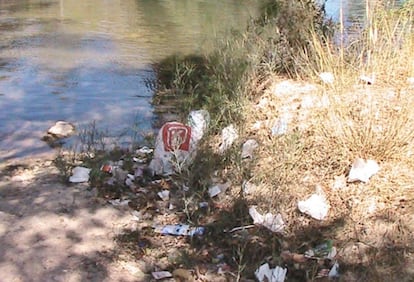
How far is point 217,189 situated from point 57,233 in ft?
3.43

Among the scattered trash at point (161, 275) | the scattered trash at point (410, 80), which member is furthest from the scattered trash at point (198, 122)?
the scattered trash at point (410, 80)

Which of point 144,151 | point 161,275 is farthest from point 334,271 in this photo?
point 144,151

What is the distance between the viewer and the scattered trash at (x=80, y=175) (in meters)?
3.86

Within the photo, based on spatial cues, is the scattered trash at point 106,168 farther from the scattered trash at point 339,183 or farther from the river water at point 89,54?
the scattered trash at point 339,183

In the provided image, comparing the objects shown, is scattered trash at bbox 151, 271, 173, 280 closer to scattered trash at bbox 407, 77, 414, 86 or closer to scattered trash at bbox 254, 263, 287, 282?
scattered trash at bbox 254, 263, 287, 282

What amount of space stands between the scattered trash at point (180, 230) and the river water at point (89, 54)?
2084mm

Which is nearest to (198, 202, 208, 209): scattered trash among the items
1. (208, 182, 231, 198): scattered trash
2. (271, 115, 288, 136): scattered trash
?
(208, 182, 231, 198): scattered trash

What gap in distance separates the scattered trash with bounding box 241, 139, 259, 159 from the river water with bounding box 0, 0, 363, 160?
1698 millimetres

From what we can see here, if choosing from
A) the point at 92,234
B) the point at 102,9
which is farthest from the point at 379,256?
the point at 102,9

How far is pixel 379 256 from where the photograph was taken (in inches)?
106

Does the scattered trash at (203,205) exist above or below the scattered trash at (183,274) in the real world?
above

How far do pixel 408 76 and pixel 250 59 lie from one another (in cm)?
135

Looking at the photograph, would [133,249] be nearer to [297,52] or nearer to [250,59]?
[250,59]

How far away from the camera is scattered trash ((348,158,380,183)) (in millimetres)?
3146
